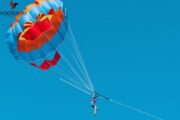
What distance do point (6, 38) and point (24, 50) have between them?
5.12ft

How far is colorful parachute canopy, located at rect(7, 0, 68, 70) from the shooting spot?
27.0 meters

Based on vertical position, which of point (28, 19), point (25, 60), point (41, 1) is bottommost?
point (25, 60)

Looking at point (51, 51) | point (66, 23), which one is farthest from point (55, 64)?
point (66, 23)

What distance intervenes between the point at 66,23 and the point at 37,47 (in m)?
2.57

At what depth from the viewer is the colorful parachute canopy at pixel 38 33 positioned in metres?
27.0

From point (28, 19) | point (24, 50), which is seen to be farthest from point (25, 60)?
point (28, 19)

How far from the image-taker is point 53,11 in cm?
2773

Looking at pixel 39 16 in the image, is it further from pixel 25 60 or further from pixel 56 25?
pixel 25 60

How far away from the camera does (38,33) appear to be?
27.1 m

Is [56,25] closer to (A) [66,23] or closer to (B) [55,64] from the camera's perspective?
(A) [66,23]

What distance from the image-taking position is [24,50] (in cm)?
2720

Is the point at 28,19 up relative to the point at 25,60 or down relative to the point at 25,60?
up

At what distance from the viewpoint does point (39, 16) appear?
89.6 feet

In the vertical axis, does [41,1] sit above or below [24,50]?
above
